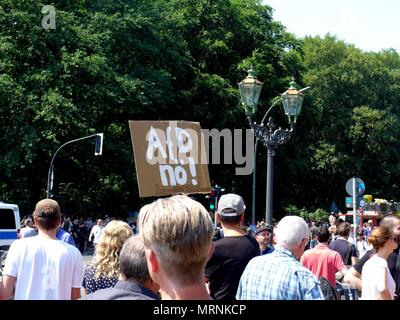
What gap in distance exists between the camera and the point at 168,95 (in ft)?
124

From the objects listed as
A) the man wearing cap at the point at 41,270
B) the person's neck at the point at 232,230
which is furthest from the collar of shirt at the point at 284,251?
the man wearing cap at the point at 41,270

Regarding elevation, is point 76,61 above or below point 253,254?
above

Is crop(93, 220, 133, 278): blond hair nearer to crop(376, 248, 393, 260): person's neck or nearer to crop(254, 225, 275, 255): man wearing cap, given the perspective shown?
crop(376, 248, 393, 260): person's neck

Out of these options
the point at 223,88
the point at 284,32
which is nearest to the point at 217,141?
the point at 223,88

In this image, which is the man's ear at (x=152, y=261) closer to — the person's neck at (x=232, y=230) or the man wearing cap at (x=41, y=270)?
the man wearing cap at (x=41, y=270)

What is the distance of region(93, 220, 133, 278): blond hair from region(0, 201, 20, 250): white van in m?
22.7

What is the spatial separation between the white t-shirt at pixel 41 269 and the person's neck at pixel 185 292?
3.01 metres

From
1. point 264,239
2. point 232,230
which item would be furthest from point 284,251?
point 264,239

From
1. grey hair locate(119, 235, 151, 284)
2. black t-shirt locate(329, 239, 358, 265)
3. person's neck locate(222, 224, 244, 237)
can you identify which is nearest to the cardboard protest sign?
black t-shirt locate(329, 239, 358, 265)

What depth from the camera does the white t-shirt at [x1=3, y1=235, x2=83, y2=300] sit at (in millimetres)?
5660

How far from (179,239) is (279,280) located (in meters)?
1.73

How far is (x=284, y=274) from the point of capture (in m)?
4.41

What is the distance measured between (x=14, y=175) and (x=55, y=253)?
101 feet

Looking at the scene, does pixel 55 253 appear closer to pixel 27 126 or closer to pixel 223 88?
pixel 27 126
